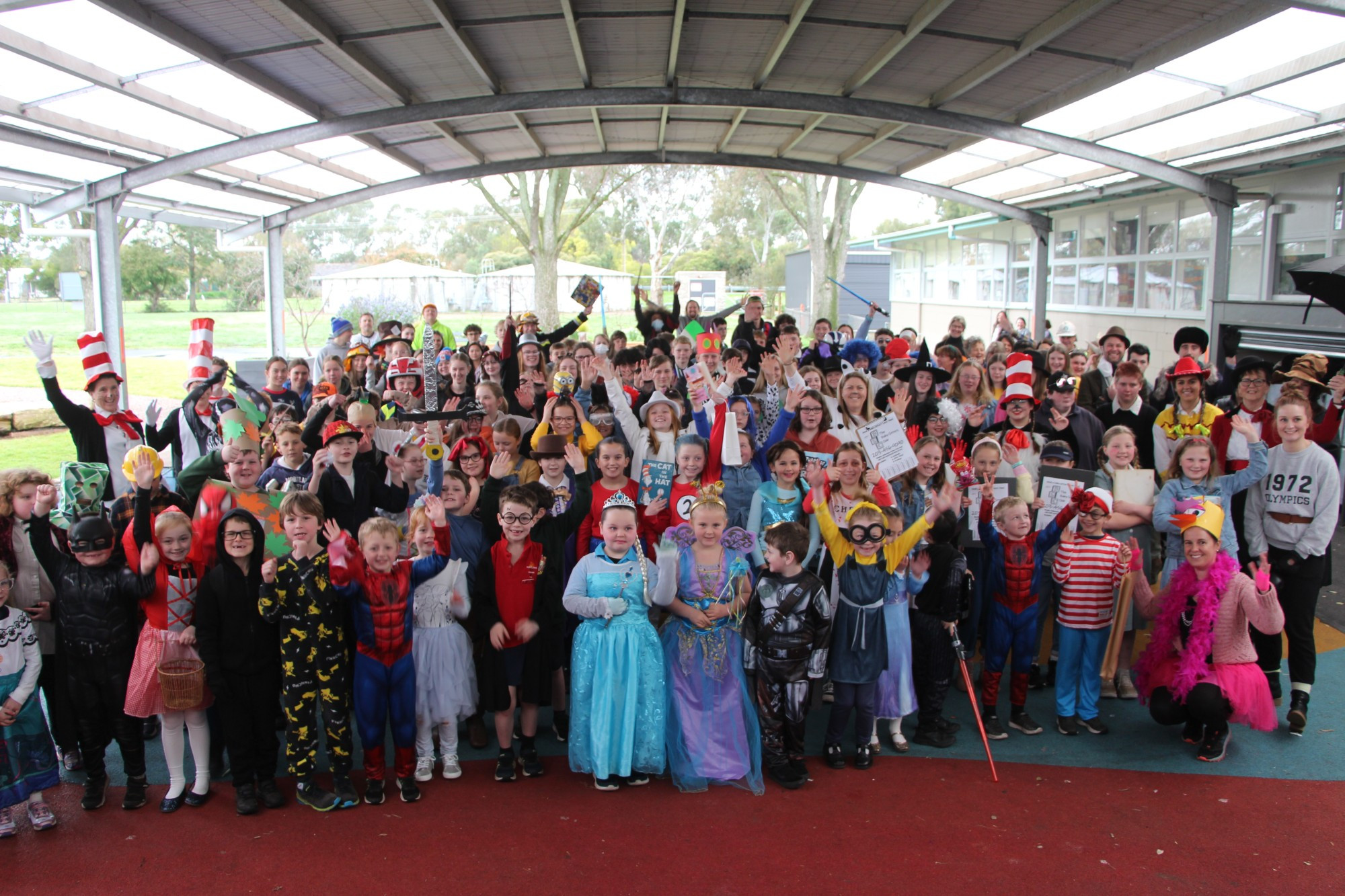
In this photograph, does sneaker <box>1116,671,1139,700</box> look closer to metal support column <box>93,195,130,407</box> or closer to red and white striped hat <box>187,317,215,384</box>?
red and white striped hat <box>187,317,215,384</box>

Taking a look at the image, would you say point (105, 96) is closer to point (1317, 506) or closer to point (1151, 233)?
point (1317, 506)

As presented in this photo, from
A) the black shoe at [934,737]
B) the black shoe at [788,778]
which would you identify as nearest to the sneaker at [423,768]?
the black shoe at [788,778]

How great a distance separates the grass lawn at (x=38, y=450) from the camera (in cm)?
1170

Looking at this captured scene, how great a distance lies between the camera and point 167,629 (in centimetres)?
414

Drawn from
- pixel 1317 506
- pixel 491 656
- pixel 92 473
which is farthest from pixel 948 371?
pixel 92 473

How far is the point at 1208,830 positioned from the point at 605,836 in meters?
2.71

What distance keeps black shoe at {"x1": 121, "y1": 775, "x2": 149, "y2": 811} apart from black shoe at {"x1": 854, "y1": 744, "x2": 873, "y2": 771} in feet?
11.4

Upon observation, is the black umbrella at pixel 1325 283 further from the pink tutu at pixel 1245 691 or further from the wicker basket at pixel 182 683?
the wicker basket at pixel 182 683

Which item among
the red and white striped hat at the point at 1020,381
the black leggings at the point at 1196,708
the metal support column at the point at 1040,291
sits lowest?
the black leggings at the point at 1196,708

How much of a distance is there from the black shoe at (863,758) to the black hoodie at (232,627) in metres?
2.90

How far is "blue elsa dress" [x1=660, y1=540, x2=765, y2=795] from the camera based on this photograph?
4.31 metres

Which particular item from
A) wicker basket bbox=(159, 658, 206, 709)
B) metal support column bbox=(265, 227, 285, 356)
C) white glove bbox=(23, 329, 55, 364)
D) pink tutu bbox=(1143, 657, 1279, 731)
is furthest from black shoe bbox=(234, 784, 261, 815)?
metal support column bbox=(265, 227, 285, 356)

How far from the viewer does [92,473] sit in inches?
180

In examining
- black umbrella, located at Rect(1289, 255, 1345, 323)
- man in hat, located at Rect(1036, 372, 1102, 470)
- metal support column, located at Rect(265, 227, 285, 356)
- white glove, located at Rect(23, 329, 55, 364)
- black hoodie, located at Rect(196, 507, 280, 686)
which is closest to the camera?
black hoodie, located at Rect(196, 507, 280, 686)
